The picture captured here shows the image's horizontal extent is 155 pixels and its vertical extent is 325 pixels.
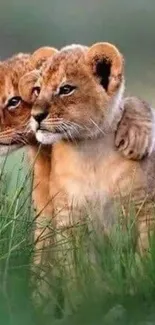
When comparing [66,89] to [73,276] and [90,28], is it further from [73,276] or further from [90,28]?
[73,276]

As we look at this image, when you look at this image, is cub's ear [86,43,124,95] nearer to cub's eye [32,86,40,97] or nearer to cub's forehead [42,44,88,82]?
cub's forehead [42,44,88,82]

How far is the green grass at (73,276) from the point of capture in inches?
163

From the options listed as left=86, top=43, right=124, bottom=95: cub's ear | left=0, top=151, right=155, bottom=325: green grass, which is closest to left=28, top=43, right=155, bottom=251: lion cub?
left=86, top=43, right=124, bottom=95: cub's ear

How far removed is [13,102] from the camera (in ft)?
15.8

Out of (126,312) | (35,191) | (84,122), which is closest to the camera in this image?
(126,312)

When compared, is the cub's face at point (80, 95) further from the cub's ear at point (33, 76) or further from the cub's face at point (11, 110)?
the cub's face at point (11, 110)

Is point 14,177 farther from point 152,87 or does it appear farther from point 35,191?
point 152,87

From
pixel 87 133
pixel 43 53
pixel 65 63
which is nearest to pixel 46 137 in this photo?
pixel 87 133

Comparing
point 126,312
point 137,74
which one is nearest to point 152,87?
point 137,74

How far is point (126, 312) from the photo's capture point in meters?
4.13

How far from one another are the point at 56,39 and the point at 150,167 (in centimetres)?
52

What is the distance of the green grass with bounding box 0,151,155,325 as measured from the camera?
414cm

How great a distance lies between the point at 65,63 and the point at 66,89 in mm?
89

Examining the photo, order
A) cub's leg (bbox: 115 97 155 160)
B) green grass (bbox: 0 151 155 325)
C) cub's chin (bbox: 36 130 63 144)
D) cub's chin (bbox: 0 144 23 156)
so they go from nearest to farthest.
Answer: green grass (bbox: 0 151 155 325)
cub's chin (bbox: 36 130 63 144)
cub's leg (bbox: 115 97 155 160)
cub's chin (bbox: 0 144 23 156)
